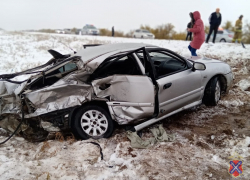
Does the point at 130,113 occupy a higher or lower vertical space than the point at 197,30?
lower

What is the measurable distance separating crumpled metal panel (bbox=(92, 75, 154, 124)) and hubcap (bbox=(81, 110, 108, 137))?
0.77 ft

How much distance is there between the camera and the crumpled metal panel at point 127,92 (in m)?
3.23

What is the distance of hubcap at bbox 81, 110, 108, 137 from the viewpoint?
3.29 m

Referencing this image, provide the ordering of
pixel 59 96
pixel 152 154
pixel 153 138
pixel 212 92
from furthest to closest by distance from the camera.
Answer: pixel 212 92
pixel 153 138
pixel 59 96
pixel 152 154

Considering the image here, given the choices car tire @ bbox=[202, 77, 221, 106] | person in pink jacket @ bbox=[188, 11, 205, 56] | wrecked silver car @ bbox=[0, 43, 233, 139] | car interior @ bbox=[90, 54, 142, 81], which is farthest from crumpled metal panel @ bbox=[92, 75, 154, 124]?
person in pink jacket @ bbox=[188, 11, 205, 56]

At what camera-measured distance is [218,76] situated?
452 cm

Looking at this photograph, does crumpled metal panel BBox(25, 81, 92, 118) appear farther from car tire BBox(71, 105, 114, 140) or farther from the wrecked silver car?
car tire BBox(71, 105, 114, 140)

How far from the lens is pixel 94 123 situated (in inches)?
131

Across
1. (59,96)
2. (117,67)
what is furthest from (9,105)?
(117,67)

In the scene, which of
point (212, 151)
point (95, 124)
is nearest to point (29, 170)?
point (95, 124)

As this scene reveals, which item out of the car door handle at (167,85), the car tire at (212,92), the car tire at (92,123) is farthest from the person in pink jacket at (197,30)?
the car tire at (92,123)

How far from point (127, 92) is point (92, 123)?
0.75 m

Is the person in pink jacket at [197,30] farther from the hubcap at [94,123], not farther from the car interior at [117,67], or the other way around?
the hubcap at [94,123]

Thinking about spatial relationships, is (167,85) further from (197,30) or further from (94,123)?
(197,30)
